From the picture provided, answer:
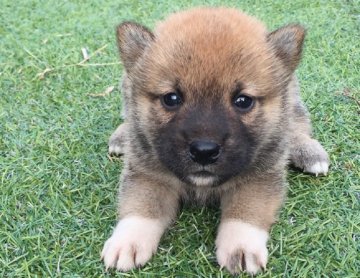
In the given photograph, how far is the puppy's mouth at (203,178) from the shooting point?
2.11 m

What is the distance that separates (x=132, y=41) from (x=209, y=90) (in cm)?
60

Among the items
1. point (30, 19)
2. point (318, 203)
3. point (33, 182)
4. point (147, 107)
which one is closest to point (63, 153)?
point (33, 182)

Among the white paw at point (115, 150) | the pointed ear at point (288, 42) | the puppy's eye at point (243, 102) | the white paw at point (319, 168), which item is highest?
the pointed ear at point (288, 42)

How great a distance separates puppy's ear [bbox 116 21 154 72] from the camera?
248 cm

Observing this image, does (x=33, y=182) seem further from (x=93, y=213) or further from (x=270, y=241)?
(x=270, y=241)

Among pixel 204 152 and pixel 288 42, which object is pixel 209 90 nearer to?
pixel 204 152

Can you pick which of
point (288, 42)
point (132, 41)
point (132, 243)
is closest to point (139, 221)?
A: point (132, 243)

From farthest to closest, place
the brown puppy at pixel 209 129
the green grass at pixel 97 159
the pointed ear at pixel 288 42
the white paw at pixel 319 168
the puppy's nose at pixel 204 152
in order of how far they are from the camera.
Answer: the white paw at pixel 319 168 → the pointed ear at pixel 288 42 → the green grass at pixel 97 159 → the brown puppy at pixel 209 129 → the puppy's nose at pixel 204 152

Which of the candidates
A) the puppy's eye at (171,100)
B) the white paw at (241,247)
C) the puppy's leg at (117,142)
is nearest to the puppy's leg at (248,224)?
the white paw at (241,247)

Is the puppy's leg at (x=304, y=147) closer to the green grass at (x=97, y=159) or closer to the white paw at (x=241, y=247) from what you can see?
the green grass at (x=97, y=159)

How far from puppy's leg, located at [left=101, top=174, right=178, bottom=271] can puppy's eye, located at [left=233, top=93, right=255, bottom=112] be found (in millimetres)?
580

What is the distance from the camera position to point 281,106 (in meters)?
2.38

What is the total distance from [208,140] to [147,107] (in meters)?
0.44

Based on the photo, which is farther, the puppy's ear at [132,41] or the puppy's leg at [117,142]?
the puppy's leg at [117,142]
